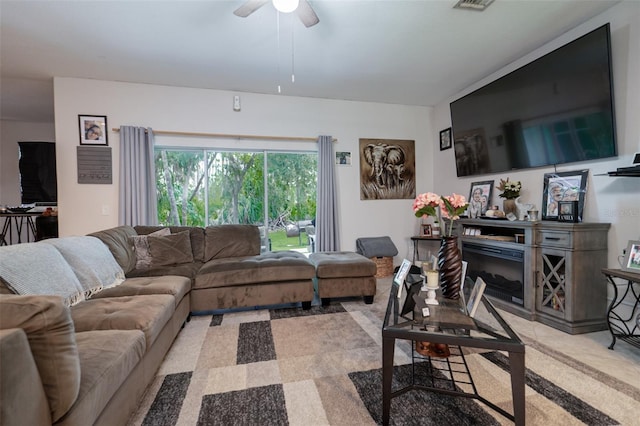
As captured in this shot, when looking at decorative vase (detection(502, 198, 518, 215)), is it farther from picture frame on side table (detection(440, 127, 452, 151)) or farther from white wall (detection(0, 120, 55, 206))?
white wall (detection(0, 120, 55, 206))

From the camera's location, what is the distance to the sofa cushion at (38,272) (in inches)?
57.0

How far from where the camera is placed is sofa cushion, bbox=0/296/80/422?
850 mm

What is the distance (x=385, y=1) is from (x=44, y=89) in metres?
4.59

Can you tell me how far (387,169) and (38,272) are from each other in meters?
4.17

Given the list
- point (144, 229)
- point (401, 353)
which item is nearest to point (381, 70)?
point (401, 353)

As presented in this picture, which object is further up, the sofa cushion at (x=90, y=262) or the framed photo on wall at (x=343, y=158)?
the framed photo on wall at (x=343, y=158)

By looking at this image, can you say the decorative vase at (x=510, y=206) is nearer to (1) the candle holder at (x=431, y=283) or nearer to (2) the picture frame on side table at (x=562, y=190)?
(2) the picture frame on side table at (x=562, y=190)

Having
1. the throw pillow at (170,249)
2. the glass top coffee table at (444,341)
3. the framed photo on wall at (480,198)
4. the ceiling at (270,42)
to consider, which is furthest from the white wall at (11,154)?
the framed photo on wall at (480,198)

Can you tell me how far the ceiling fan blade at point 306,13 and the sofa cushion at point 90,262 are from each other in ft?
7.75

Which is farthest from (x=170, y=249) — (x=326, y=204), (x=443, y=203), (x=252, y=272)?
(x=443, y=203)

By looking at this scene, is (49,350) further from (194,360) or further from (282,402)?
(194,360)

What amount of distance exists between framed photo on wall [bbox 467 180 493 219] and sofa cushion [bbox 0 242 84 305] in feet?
13.4

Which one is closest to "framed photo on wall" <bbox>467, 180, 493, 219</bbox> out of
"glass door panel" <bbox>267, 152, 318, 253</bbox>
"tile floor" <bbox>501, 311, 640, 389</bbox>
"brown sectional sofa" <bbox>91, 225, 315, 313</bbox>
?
"tile floor" <bbox>501, 311, 640, 389</bbox>

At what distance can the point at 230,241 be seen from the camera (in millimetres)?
3326
